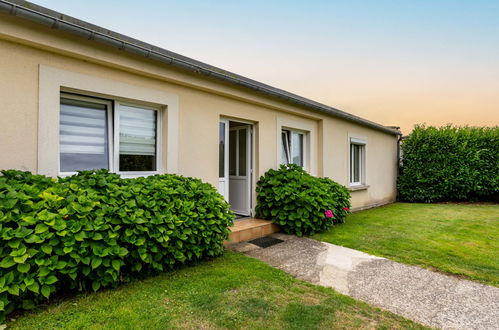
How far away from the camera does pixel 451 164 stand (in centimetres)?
1200

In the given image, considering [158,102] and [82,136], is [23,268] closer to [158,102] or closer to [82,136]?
[82,136]

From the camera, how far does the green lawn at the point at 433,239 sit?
14.0ft

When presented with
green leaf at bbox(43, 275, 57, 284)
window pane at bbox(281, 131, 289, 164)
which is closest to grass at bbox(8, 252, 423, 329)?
green leaf at bbox(43, 275, 57, 284)

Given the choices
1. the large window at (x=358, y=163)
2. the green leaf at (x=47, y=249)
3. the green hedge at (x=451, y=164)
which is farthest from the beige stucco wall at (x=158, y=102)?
the green hedge at (x=451, y=164)

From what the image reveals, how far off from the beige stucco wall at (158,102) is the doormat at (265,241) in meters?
1.45

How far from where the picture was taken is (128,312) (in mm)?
2625

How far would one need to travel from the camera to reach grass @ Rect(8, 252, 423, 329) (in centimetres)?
249

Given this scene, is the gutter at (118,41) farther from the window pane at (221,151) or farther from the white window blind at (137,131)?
the window pane at (221,151)

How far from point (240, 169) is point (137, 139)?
311 cm

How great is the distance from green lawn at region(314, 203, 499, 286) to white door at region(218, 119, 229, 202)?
7.58 ft

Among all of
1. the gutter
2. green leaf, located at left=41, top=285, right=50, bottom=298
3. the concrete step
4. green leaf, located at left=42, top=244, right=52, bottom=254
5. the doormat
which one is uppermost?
the gutter

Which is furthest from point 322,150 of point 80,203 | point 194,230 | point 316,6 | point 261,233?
point 80,203

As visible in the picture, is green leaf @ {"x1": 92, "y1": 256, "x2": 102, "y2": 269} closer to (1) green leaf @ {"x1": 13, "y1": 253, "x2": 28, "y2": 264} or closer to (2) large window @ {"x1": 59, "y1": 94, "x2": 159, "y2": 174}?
(1) green leaf @ {"x1": 13, "y1": 253, "x2": 28, "y2": 264}

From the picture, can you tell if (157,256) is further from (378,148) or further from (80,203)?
(378,148)
